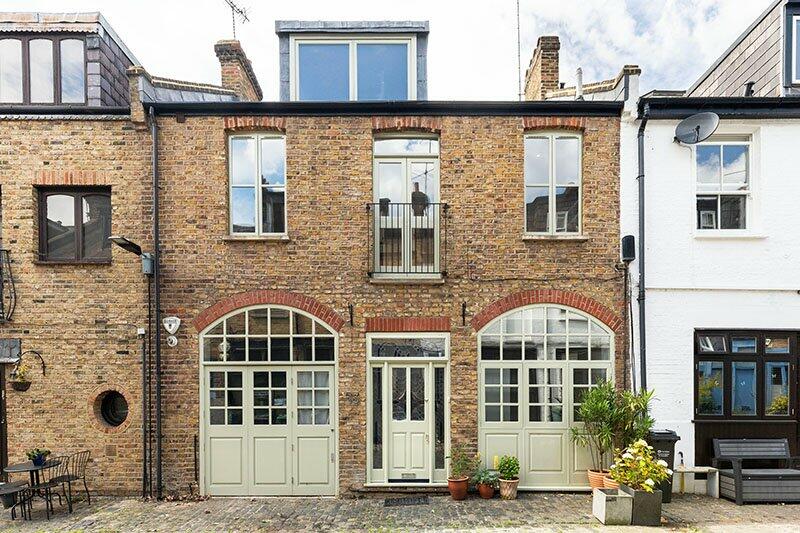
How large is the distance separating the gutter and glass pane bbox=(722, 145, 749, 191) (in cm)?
217

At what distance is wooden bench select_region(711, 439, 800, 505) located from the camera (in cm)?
706

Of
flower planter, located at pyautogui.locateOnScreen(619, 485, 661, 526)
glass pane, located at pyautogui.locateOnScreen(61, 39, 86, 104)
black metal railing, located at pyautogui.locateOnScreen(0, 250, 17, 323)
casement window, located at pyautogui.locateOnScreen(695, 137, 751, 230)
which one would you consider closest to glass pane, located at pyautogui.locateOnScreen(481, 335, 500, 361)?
flower planter, located at pyautogui.locateOnScreen(619, 485, 661, 526)

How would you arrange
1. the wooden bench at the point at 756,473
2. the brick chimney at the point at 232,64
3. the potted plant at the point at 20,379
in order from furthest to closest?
the brick chimney at the point at 232,64 < the potted plant at the point at 20,379 < the wooden bench at the point at 756,473

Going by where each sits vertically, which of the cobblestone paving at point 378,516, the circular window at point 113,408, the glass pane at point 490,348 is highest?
the glass pane at point 490,348

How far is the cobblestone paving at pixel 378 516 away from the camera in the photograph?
21.1 feet

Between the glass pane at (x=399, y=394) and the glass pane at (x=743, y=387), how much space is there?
571cm

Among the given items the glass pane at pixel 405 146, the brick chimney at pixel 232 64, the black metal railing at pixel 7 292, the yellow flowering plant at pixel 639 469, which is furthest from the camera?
the brick chimney at pixel 232 64

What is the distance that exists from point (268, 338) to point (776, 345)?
8830 mm

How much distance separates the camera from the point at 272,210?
798 cm

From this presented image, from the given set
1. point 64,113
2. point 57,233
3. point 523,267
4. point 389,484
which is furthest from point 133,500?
point 523,267

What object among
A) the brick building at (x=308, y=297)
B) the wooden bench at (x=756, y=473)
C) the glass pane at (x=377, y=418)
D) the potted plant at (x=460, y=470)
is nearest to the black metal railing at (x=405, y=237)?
the brick building at (x=308, y=297)

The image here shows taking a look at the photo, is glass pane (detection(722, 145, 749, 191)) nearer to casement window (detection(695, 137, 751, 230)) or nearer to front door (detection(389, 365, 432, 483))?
casement window (detection(695, 137, 751, 230))

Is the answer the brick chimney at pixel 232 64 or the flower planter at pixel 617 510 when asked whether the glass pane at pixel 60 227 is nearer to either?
the brick chimney at pixel 232 64

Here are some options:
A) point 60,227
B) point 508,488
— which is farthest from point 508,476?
point 60,227
